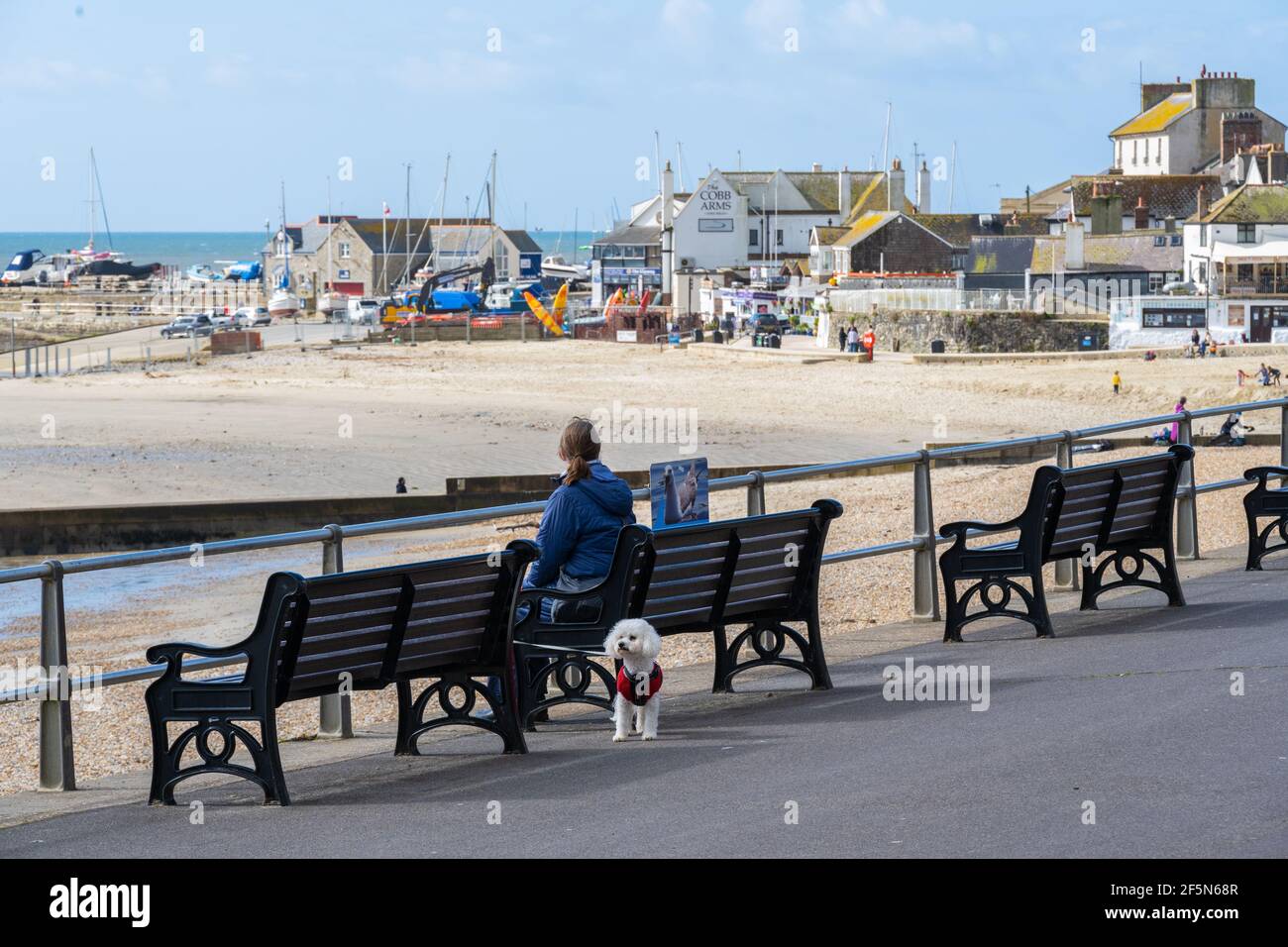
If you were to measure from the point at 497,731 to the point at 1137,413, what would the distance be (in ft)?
127

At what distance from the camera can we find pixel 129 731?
1059 cm

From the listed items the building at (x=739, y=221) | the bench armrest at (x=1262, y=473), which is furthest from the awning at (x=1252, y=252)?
the bench armrest at (x=1262, y=473)

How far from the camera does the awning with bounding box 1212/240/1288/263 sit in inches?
2744

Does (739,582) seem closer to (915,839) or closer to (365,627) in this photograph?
(365,627)

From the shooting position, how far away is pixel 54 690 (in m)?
6.91

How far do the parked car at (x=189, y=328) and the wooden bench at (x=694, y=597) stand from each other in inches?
3320

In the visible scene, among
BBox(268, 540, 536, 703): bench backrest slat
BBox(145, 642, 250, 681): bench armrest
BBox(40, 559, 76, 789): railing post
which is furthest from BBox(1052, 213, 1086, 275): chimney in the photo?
BBox(145, 642, 250, 681): bench armrest

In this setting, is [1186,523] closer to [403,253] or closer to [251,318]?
[251,318]

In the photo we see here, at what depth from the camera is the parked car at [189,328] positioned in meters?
90.8

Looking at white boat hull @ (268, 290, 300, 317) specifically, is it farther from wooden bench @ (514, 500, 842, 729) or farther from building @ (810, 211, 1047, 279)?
wooden bench @ (514, 500, 842, 729)

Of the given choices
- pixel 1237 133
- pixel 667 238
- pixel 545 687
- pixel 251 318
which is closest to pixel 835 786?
pixel 545 687

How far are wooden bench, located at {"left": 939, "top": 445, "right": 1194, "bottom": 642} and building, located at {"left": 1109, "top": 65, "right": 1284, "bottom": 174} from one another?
336ft

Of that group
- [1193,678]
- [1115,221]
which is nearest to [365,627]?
[1193,678]

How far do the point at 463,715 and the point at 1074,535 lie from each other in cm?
434
